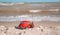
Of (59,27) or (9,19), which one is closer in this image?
(59,27)

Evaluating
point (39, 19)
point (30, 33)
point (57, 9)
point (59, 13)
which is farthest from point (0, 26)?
point (57, 9)

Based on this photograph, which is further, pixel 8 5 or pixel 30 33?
pixel 8 5

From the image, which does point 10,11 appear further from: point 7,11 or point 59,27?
point 59,27

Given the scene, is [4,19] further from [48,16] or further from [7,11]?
[48,16]

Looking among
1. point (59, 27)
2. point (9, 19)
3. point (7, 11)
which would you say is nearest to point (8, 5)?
point (7, 11)

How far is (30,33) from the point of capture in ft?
5.20

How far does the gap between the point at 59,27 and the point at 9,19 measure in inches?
28.4

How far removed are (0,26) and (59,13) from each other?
39.6 inches

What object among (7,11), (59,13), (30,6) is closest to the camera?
(59,13)

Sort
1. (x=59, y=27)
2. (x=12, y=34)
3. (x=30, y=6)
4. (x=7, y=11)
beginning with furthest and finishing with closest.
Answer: (x=30, y=6) → (x=7, y=11) → (x=59, y=27) → (x=12, y=34)

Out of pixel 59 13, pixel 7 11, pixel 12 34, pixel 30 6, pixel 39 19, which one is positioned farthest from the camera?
pixel 30 6

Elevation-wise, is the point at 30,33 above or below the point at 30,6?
below

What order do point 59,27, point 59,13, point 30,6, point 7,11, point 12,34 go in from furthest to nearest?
point 30,6, point 7,11, point 59,13, point 59,27, point 12,34

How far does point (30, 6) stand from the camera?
2.80 m
